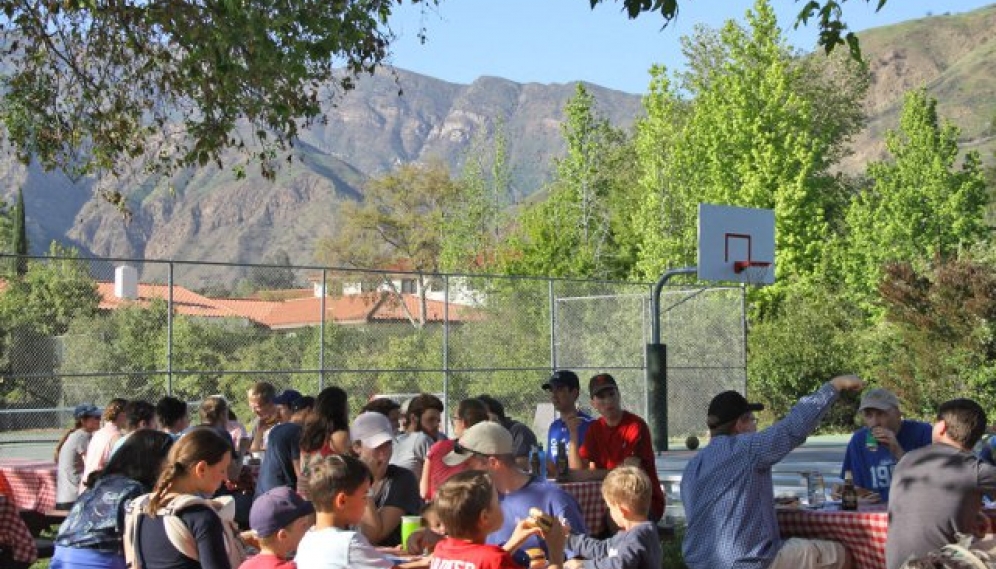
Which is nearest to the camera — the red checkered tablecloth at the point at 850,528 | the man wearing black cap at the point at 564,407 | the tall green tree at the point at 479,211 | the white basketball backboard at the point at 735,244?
the red checkered tablecloth at the point at 850,528

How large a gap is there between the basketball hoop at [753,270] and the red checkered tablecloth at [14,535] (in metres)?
16.6

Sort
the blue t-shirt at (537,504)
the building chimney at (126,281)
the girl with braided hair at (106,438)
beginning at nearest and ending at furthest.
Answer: the blue t-shirt at (537,504) < the girl with braided hair at (106,438) < the building chimney at (126,281)

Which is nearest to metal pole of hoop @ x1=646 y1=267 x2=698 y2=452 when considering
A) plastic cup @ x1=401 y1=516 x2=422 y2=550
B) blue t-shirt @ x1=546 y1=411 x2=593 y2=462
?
blue t-shirt @ x1=546 y1=411 x2=593 y2=462

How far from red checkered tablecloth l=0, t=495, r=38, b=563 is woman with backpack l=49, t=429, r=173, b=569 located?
1138mm

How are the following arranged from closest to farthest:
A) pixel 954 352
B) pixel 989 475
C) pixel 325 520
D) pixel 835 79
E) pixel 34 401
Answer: pixel 325 520 < pixel 989 475 < pixel 34 401 < pixel 954 352 < pixel 835 79

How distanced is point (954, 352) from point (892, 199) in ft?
50.3

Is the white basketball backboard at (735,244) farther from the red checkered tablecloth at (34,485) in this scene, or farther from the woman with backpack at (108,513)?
the woman with backpack at (108,513)

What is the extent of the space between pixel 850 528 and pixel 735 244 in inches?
605

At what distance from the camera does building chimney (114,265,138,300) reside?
1861 centimetres

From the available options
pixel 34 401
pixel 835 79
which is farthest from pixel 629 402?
pixel 835 79

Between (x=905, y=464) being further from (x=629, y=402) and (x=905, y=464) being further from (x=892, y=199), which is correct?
(x=892, y=199)

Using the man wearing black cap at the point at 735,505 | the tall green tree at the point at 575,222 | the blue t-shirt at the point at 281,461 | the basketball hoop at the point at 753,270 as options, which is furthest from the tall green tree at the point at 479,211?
the man wearing black cap at the point at 735,505

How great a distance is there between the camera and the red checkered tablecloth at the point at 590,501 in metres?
8.95

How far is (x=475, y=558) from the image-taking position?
464 cm
